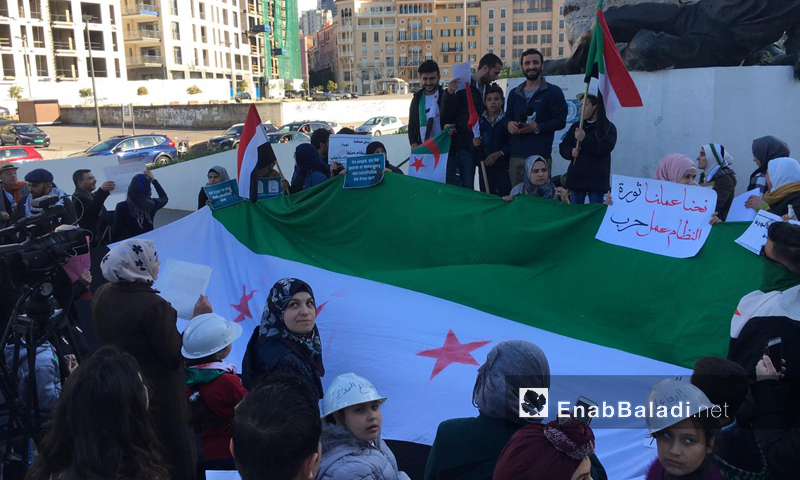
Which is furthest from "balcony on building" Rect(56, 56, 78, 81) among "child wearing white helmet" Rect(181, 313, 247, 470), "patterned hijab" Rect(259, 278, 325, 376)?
"patterned hijab" Rect(259, 278, 325, 376)

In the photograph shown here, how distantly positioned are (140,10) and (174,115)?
3007cm

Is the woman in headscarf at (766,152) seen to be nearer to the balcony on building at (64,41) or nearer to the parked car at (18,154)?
the parked car at (18,154)

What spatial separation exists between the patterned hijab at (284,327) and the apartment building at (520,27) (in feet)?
388

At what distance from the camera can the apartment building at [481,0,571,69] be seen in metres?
Answer: 116

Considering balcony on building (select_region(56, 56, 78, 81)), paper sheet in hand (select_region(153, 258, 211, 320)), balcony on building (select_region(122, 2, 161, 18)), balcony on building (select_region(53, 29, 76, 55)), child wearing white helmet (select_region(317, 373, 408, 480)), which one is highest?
balcony on building (select_region(122, 2, 161, 18))

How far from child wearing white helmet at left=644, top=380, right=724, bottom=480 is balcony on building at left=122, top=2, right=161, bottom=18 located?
79634 mm

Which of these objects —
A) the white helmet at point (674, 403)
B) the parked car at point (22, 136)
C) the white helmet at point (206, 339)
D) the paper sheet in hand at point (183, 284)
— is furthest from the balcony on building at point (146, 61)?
the white helmet at point (674, 403)

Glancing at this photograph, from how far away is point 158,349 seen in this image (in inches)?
135

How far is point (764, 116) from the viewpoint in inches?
323

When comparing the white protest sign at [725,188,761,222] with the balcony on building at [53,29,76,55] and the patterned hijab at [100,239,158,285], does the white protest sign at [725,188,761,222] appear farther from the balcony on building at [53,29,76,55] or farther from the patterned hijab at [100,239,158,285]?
the balcony on building at [53,29,76,55]

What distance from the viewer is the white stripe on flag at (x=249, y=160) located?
719cm

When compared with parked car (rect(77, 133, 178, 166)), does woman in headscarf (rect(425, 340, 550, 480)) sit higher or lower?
higher

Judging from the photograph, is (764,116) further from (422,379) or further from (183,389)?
(183,389)

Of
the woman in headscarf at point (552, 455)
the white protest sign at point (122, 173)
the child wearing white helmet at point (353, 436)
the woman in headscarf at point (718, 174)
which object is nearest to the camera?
the woman in headscarf at point (552, 455)
